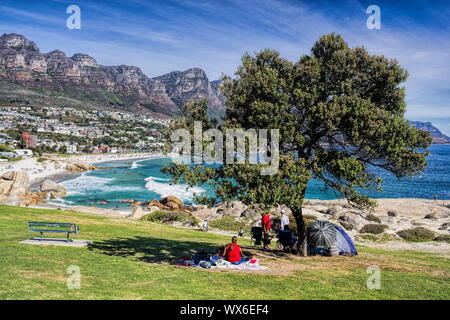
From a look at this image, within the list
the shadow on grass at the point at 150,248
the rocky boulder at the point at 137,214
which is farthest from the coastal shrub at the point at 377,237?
the rocky boulder at the point at 137,214

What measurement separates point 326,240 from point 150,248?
382 inches

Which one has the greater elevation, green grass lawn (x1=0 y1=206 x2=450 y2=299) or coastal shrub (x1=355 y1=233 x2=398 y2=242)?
green grass lawn (x1=0 y1=206 x2=450 y2=299)

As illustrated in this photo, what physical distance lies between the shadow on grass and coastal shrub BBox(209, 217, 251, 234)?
48.6 ft

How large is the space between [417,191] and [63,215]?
8519cm

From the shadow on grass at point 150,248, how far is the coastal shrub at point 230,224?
14.8 m

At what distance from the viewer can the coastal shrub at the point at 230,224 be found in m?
36.8

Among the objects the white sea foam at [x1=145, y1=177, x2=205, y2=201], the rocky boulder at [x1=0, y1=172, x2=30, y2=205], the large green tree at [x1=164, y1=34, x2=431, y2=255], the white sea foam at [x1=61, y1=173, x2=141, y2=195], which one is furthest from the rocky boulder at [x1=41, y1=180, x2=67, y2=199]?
the large green tree at [x1=164, y1=34, x2=431, y2=255]

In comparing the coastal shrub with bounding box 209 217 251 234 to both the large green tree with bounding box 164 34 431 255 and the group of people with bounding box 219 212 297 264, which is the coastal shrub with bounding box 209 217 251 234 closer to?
the group of people with bounding box 219 212 297 264

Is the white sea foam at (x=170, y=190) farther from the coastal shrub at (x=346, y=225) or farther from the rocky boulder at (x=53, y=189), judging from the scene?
the coastal shrub at (x=346, y=225)

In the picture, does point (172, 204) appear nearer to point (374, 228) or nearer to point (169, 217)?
point (169, 217)

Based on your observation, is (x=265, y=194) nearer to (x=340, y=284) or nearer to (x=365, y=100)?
(x=340, y=284)

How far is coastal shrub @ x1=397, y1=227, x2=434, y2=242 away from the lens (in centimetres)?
3207

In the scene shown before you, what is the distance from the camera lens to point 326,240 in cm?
A: 1897
